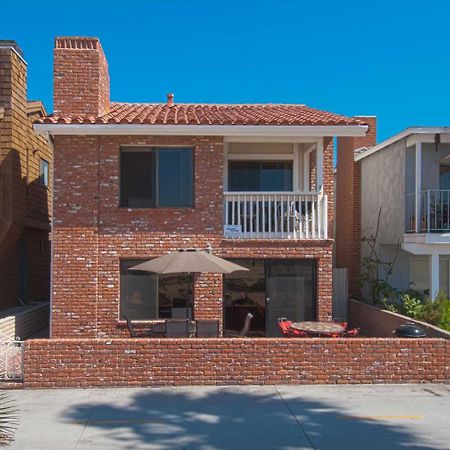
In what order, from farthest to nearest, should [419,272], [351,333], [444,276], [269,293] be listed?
[419,272] < [444,276] < [269,293] < [351,333]

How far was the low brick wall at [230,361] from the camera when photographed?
950cm

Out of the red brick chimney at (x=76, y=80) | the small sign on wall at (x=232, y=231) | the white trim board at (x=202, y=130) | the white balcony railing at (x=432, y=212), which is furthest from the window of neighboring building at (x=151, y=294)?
the white balcony railing at (x=432, y=212)

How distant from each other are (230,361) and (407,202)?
26.4 ft

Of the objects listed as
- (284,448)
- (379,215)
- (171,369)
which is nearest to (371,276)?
(379,215)

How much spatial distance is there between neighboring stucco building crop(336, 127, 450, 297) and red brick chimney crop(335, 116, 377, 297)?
0.11ft

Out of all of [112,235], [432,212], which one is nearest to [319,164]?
[432,212]

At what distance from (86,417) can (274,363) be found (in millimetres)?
3252

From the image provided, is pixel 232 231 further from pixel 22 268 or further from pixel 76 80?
pixel 22 268

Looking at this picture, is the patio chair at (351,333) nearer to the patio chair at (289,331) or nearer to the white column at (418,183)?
the patio chair at (289,331)

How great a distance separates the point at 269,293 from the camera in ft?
44.4

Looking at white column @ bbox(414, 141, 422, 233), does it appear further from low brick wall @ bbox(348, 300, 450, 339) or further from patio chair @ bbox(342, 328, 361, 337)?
patio chair @ bbox(342, 328, 361, 337)

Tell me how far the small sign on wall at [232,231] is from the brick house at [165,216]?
23 mm

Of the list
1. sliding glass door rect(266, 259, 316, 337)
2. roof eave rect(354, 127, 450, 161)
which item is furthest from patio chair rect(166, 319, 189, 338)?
roof eave rect(354, 127, 450, 161)

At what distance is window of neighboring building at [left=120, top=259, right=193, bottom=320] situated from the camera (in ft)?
43.1
